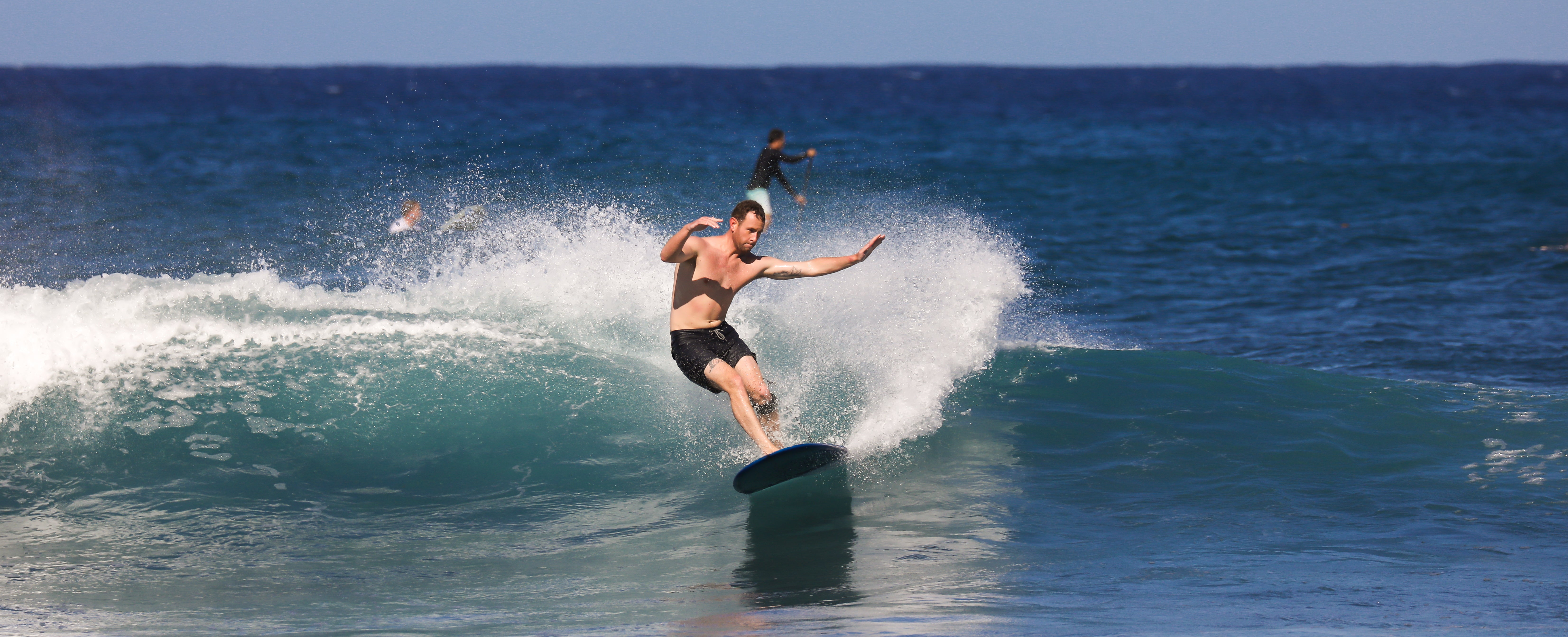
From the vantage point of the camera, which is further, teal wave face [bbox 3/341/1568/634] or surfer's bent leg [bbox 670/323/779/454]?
surfer's bent leg [bbox 670/323/779/454]

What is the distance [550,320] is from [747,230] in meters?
3.93

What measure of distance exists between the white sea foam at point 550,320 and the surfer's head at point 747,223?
5.75ft

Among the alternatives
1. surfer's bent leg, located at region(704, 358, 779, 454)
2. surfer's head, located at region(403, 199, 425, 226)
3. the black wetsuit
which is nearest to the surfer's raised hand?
surfer's bent leg, located at region(704, 358, 779, 454)

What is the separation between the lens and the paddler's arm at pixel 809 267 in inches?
275

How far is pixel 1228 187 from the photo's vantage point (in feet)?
88.0

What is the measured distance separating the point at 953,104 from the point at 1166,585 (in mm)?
63278

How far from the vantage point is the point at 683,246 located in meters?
6.91

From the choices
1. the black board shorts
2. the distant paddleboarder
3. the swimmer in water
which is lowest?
the black board shorts

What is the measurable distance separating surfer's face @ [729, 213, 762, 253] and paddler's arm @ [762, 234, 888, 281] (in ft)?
0.52

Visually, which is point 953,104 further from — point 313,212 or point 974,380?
point 974,380

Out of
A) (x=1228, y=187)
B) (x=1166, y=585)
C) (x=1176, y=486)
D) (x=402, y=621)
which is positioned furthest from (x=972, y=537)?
(x=1228, y=187)

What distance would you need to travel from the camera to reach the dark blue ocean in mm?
5926

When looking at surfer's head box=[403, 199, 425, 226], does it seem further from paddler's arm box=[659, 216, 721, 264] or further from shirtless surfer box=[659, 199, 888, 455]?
paddler's arm box=[659, 216, 721, 264]

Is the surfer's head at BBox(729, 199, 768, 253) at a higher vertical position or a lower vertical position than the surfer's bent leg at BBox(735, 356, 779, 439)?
higher
